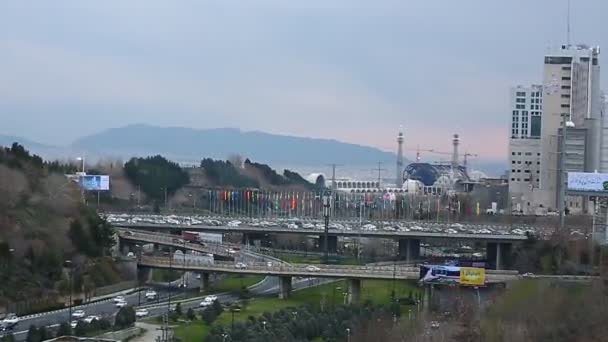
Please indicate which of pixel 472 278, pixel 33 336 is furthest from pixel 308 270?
pixel 33 336

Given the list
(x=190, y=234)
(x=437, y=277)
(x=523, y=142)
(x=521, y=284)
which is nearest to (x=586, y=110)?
(x=523, y=142)

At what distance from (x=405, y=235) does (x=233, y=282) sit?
1088 centimetres

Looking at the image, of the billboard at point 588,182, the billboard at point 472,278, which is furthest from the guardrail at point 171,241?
the billboard at point 588,182

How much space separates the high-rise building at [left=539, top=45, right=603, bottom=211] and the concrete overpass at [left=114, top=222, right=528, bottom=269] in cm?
1552

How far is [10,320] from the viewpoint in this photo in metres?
26.4

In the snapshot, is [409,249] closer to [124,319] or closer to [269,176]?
[124,319]

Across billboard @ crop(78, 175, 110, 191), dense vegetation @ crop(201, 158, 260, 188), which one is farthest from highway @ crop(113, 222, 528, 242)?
dense vegetation @ crop(201, 158, 260, 188)

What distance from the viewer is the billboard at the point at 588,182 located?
141 feet

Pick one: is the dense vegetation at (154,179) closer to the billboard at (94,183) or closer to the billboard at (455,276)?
the billboard at (94,183)

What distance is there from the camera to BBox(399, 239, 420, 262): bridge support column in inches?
1950

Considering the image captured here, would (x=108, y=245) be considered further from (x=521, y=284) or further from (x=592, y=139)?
(x=592, y=139)

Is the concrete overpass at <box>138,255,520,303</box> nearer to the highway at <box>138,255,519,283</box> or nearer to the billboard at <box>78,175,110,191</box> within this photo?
the highway at <box>138,255,519,283</box>

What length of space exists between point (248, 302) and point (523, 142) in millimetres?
44496

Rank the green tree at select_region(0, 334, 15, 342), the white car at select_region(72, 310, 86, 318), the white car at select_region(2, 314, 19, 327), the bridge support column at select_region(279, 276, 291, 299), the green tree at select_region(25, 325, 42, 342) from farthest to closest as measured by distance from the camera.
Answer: the bridge support column at select_region(279, 276, 291, 299) < the white car at select_region(72, 310, 86, 318) < the white car at select_region(2, 314, 19, 327) < the green tree at select_region(25, 325, 42, 342) < the green tree at select_region(0, 334, 15, 342)
